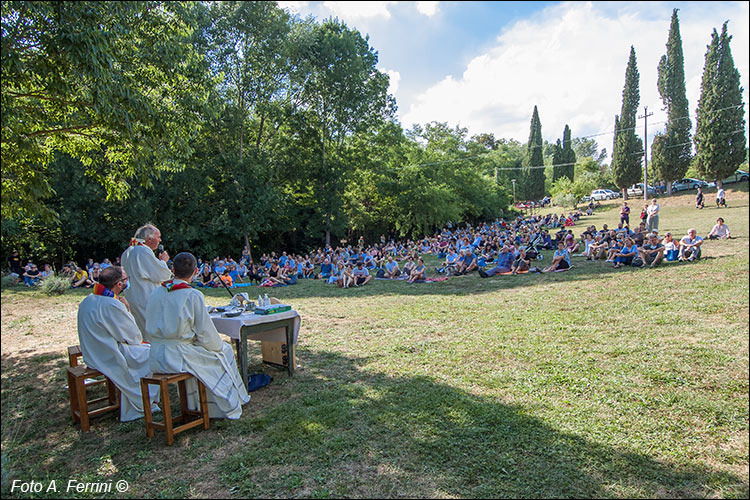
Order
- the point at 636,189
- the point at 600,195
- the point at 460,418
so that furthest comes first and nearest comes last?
the point at 600,195 < the point at 636,189 < the point at 460,418

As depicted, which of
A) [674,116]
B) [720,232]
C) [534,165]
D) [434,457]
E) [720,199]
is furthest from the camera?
[534,165]

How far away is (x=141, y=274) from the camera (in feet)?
17.5

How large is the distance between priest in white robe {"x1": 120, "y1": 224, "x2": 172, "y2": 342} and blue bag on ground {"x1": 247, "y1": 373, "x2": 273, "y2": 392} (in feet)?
5.35

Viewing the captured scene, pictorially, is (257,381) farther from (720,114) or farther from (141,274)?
(720,114)

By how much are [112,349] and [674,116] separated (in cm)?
4506

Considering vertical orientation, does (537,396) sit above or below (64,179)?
below

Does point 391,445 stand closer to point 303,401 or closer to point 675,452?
point 303,401

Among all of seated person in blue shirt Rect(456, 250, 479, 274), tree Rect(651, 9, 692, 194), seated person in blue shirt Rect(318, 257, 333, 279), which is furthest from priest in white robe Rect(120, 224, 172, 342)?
tree Rect(651, 9, 692, 194)

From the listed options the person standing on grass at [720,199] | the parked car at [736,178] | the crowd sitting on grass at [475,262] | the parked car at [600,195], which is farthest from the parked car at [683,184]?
the crowd sitting on grass at [475,262]

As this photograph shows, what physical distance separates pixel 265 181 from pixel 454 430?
2536 cm

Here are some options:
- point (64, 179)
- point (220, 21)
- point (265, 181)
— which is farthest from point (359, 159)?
point (64, 179)

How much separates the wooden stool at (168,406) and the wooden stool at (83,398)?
0.70 metres

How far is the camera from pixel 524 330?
7.40 meters

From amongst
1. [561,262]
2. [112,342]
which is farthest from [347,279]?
[112,342]
